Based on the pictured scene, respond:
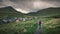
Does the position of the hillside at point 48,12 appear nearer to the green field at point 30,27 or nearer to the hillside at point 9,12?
the green field at point 30,27

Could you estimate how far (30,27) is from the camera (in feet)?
6.14

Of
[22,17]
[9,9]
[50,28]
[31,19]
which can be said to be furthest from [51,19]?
[9,9]

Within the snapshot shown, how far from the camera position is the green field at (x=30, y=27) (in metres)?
1.86

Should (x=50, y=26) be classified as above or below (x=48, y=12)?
below

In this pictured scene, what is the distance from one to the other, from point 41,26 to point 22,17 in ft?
0.98

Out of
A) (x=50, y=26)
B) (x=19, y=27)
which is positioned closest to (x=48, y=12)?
(x=50, y=26)

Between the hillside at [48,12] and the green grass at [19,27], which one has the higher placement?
the hillside at [48,12]

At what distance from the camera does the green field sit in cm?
186

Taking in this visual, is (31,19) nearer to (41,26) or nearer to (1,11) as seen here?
(41,26)

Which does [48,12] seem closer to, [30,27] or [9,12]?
[30,27]

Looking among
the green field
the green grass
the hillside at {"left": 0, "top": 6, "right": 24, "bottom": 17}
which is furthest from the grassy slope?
the hillside at {"left": 0, "top": 6, "right": 24, "bottom": 17}

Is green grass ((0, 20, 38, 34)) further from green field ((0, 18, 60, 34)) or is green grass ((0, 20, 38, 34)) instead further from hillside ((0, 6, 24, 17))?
hillside ((0, 6, 24, 17))

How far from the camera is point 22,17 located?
1.91m

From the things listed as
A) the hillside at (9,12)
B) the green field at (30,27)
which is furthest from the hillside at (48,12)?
the hillside at (9,12)
